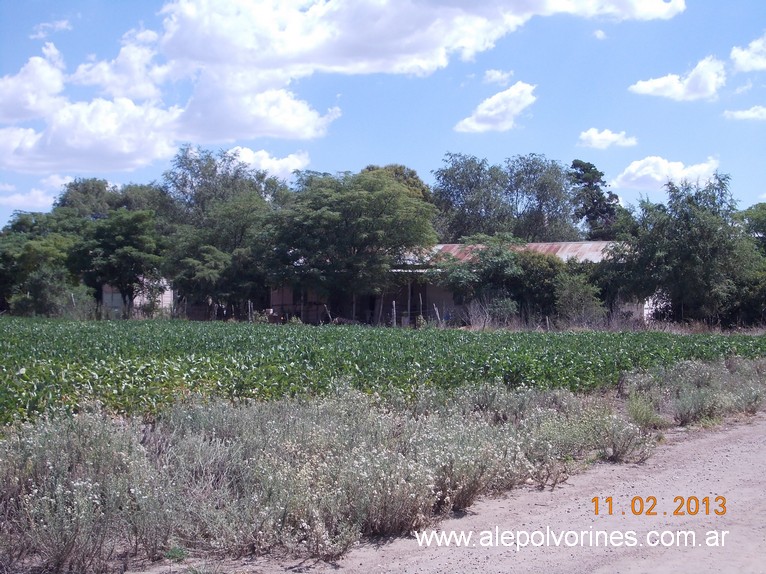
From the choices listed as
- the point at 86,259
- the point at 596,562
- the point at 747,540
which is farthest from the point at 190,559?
the point at 86,259

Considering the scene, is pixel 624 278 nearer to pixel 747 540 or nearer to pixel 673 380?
pixel 673 380

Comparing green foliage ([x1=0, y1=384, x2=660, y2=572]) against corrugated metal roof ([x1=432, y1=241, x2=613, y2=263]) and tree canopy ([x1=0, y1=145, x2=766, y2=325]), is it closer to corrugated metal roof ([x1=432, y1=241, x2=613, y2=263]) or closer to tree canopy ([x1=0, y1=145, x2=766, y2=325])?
tree canopy ([x1=0, y1=145, x2=766, y2=325])

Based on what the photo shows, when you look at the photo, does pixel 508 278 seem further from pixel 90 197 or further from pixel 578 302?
pixel 90 197

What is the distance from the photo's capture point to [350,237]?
36.7m

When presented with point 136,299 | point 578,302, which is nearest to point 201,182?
point 136,299

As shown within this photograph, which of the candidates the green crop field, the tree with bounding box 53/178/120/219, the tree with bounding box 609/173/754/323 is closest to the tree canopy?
the tree with bounding box 609/173/754/323

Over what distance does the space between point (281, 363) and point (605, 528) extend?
6390 mm

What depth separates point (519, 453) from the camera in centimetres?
824

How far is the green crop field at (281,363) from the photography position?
944 centimetres

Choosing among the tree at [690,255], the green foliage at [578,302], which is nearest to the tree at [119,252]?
the green foliage at [578,302]

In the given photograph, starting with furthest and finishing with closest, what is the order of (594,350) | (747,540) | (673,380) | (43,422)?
(594,350)
(673,380)
(43,422)
(747,540)

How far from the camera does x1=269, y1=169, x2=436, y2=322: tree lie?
3628 cm

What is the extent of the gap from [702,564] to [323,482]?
3.29 metres

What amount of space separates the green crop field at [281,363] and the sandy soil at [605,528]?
3.67m
